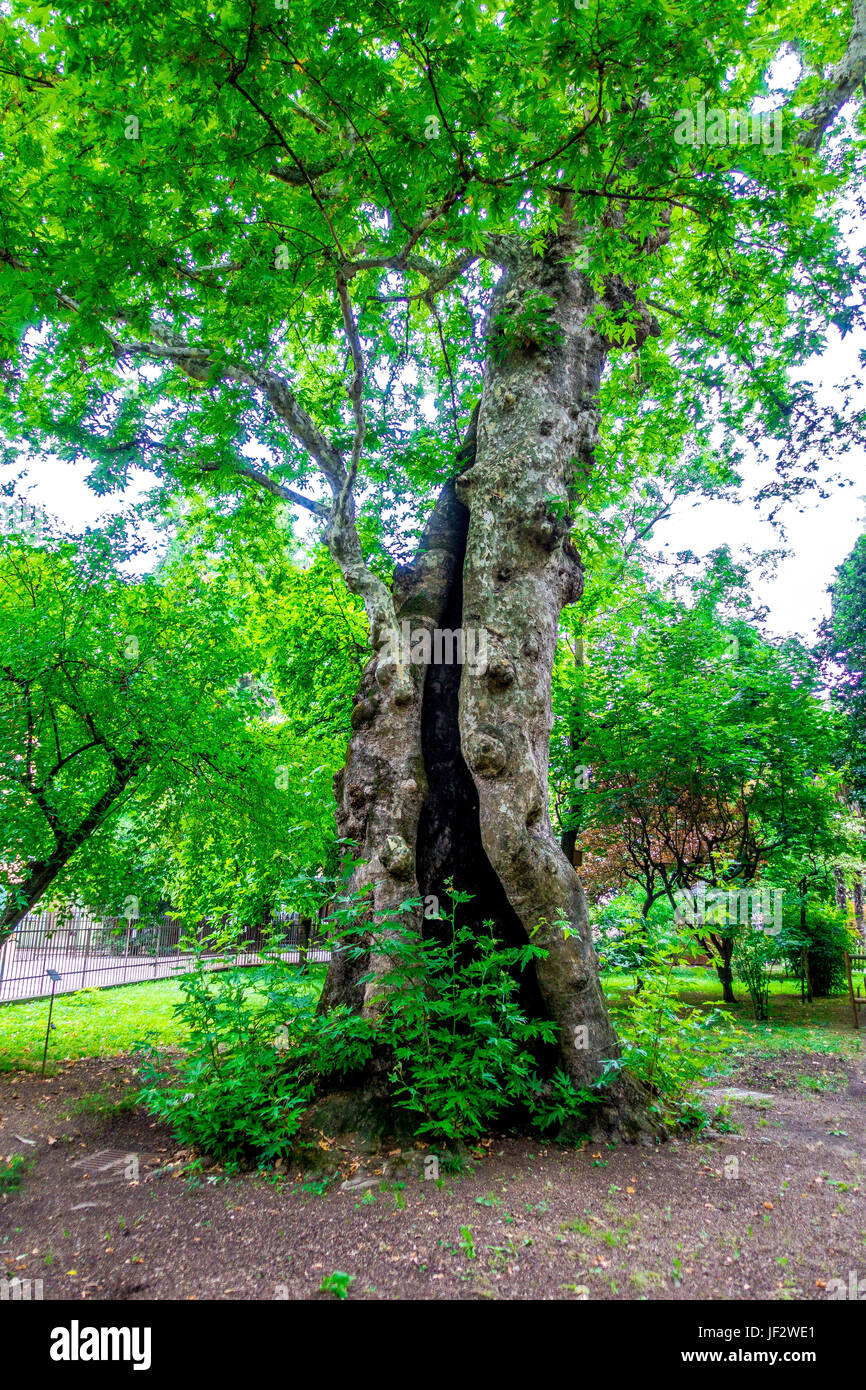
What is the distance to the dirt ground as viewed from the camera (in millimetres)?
2662

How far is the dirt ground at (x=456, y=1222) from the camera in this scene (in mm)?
2662

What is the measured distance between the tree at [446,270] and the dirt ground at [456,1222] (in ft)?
2.31

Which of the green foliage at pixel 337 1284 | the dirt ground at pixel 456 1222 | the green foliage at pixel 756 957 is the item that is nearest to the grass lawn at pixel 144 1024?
the green foliage at pixel 756 957

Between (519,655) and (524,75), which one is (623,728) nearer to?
(519,655)

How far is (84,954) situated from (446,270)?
15388mm

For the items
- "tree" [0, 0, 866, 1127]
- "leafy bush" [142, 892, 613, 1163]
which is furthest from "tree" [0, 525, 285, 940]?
"leafy bush" [142, 892, 613, 1163]

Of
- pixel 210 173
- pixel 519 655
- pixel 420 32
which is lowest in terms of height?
pixel 519 655

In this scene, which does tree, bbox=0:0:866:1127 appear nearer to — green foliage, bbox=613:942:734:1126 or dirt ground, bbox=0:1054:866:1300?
green foliage, bbox=613:942:734:1126

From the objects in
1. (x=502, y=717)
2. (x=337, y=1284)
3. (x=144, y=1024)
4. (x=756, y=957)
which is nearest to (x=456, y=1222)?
(x=337, y=1284)

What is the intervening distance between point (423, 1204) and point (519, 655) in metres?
3.48

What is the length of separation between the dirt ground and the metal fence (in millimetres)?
4911

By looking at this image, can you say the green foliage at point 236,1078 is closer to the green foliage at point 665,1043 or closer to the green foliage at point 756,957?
the green foliage at point 665,1043
